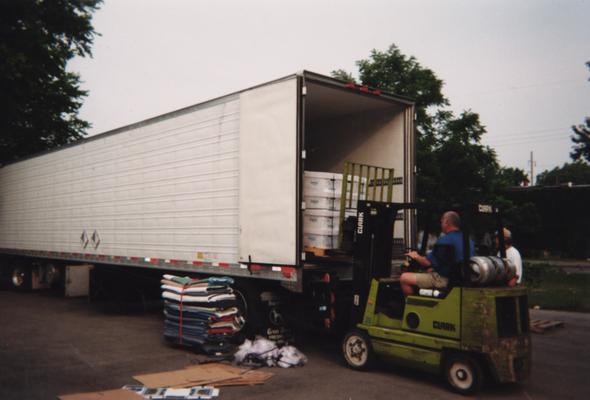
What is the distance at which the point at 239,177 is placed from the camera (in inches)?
337

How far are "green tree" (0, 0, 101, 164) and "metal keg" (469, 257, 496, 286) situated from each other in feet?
51.9

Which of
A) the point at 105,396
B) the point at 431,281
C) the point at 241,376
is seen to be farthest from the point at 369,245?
the point at 105,396

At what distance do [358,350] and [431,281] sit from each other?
1455 millimetres

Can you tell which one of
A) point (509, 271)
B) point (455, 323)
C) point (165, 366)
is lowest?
point (165, 366)

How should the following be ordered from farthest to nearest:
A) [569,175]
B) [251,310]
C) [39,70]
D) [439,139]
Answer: [569,175]
[439,139]
[39,70]
[251,310]

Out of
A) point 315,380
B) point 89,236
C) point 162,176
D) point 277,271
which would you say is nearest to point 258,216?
point 277,271

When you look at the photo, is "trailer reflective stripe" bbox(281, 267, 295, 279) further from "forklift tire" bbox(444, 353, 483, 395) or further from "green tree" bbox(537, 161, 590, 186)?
"green tree" bbox(537, 161, 590, 186)

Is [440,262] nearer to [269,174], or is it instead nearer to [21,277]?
[269,174]

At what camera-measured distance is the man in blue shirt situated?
252 inches

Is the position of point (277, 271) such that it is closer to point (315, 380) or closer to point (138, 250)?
point (315, 380)

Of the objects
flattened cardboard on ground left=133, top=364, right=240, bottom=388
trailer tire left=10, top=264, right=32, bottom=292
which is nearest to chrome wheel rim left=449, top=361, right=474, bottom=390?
flattened cardboard on ground left=133, top=364, right=240, bottom=388

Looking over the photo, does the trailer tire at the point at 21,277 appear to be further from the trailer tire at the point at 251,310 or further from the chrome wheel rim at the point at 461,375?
the chrome wheel rim at the point at 461,375

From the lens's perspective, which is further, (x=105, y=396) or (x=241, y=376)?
(x=241, y=376)

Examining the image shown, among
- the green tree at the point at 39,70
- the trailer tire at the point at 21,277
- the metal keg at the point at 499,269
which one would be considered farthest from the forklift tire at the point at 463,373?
the green tree at the point at 39,70
